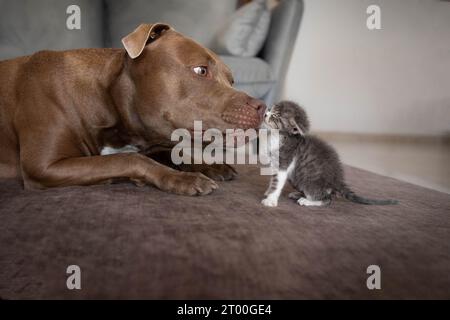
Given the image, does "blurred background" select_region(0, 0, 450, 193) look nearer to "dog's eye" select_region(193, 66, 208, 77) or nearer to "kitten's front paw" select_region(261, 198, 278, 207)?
"dog's eye" select_region(193, 66, 208, 77)

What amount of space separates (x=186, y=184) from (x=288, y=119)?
1.67 ft

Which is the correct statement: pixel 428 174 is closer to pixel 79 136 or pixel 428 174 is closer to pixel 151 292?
pixel 79 136

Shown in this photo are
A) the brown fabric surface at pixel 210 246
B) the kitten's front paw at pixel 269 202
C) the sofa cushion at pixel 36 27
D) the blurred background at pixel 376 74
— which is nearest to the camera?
the brown fabric surface at pixel 210 246

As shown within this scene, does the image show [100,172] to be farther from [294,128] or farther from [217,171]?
[294,128]

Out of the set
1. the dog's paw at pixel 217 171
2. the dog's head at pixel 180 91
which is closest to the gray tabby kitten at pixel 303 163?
the dog's head at pixel 180 91

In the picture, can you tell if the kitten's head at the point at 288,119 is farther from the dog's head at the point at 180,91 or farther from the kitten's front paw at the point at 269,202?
the kitten's front paw at the point at 269,202

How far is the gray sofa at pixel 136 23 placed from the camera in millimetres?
3807

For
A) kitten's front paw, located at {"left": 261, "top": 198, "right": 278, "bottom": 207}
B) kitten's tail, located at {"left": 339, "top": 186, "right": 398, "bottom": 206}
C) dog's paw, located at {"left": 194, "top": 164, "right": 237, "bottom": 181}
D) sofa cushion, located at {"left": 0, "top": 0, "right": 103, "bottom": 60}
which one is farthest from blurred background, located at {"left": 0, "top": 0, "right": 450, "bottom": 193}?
kitten's front paw, located at {"left": 261, "top": 198, "right": 278, "bottom": 207}

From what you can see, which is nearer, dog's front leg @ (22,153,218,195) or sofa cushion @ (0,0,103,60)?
dog's front leg @ (22,153,218,195)

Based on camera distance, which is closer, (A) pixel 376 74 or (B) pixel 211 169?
(B) pixel 211 169

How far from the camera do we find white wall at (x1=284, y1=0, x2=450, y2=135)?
6258 millimetres

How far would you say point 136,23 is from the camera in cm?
434

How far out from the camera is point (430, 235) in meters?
1.44

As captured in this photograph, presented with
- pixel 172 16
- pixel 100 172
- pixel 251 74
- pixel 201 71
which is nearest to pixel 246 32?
pixel 251 74
